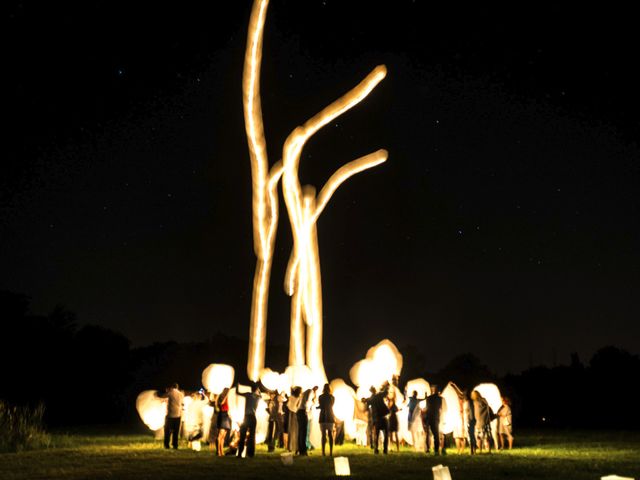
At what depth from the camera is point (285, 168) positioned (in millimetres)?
21281

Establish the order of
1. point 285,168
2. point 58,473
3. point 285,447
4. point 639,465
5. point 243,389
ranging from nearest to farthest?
point 58,473
point 639,465
point 243,389
point 285,447
point 285,168

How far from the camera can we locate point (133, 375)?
50.8 m

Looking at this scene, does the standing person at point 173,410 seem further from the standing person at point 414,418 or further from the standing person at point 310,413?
the standing person at point 414,418

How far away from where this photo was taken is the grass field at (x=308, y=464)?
12930 millimetres

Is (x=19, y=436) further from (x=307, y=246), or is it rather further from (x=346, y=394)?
(x=307, y=246)

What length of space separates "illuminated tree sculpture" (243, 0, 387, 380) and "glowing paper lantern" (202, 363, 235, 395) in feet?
2.05

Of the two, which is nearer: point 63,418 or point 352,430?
point 352,430

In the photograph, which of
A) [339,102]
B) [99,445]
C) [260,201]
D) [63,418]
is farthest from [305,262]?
[63,418]

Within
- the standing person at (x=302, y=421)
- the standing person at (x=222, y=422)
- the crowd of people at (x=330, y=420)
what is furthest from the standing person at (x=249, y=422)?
the standing person at (x=302, y=421)

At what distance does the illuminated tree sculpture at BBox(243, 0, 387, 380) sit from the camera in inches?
826

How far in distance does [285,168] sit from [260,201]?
108 centimetres

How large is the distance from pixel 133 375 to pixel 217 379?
3146cm

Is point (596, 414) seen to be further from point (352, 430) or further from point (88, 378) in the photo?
point (88, 378)

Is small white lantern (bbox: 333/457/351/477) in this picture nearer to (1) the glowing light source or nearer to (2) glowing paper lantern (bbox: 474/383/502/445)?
(2) glowing paper lantern (bbox: 474/383/502/445)
